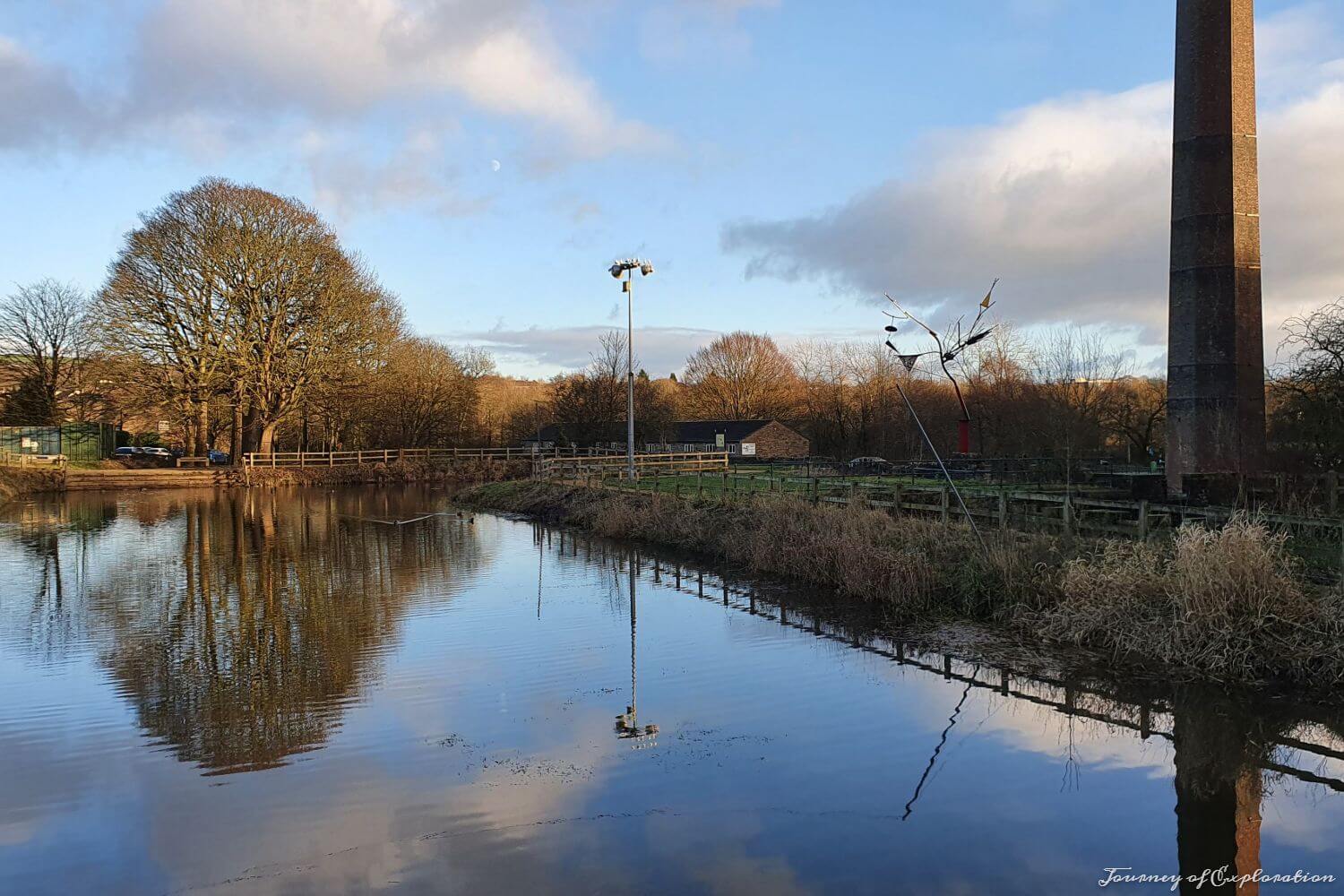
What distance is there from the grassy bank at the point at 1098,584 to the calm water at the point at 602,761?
931mm

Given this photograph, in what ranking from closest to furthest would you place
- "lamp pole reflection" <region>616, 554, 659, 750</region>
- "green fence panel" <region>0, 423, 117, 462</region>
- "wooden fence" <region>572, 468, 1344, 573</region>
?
1. "lamp pole reflection" <region>616, 554, 659, 750</region>
2. "wooden fence" <region>572, 468, 1344, 573</region>
3. "green fence panel" <region>0, 423, 117, 462</region>

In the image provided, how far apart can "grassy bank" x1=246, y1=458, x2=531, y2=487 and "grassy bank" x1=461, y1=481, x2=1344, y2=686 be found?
3129cm

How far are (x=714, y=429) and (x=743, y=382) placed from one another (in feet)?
50.9

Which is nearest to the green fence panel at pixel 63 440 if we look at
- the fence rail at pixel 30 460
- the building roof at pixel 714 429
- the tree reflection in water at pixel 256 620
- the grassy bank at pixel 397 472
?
the fence rail at pixel 30 460

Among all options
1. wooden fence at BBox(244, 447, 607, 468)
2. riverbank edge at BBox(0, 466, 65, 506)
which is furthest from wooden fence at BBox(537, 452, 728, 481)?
riverbank edge at BBox(0, 466, 65, 506)

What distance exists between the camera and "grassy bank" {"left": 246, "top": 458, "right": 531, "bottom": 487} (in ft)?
148

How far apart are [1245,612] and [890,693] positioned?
379cm

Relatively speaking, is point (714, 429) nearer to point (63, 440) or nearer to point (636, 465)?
point (636, 465)

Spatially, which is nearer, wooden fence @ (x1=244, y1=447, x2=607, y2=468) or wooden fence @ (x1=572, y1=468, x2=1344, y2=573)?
wooden fence @ (x1=572, y1=468, x2=1344, y2=573)

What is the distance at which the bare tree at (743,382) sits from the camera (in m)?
73.4

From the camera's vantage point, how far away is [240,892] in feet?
17.0

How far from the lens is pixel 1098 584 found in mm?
10844

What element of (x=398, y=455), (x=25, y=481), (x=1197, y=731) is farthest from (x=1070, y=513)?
(x=398, y=455)

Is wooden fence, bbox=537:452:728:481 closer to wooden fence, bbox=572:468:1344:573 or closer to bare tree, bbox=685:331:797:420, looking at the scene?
wooden fence, bbox=572:468:1344:573
